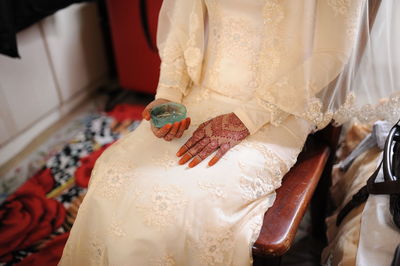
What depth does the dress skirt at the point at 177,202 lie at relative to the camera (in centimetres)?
75

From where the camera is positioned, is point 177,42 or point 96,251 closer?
point 96,251

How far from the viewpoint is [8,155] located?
5.93ft

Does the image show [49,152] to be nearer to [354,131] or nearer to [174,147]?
[174,147]

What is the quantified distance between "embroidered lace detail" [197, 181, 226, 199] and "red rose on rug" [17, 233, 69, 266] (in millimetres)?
788

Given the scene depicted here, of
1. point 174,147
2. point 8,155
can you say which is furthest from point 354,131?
point 8,155

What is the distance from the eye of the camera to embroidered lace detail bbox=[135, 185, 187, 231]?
0.76 meters

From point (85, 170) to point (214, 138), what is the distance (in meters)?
1.00

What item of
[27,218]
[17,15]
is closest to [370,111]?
[27,218]

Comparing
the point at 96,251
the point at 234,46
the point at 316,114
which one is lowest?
the point at 96,251

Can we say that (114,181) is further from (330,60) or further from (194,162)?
(330,60)

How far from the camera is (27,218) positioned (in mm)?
1447

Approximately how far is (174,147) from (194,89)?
268 mm

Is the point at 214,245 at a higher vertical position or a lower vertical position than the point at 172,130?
lower

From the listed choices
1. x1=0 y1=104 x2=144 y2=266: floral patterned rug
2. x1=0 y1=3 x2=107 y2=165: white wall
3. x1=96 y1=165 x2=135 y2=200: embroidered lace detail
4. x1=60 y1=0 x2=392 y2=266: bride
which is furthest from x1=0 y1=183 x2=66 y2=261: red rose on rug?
x1=96 y1=165 x2=135 y2=200: embroidered lace detail
